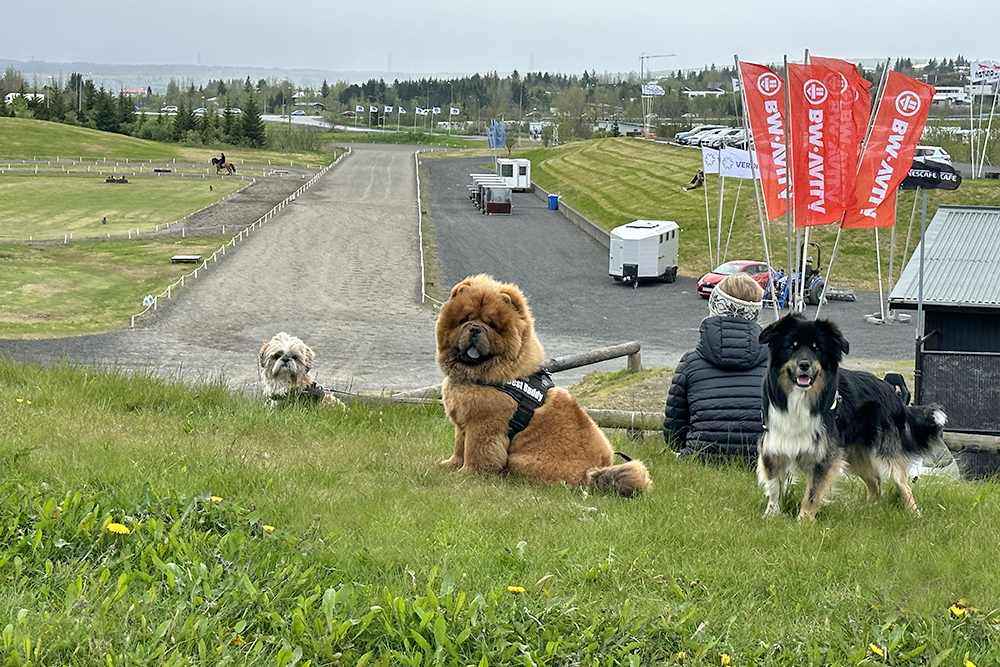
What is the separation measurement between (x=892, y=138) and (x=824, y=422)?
13.2 metres

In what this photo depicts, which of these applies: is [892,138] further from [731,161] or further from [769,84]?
[731,161]

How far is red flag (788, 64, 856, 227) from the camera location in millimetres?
15961

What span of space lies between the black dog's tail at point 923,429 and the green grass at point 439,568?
38 centimetres

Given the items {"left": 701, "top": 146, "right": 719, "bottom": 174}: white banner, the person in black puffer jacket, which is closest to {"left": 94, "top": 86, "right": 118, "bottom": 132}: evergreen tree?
{"left": 701, "top": 146, "right": 719, "bottom": 174}: white banner

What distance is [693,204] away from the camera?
5603cm

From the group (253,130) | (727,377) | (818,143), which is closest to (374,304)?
(818,143)

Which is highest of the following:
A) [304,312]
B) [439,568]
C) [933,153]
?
[933,153]

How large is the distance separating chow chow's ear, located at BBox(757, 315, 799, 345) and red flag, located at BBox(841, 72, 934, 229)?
12.3 metres

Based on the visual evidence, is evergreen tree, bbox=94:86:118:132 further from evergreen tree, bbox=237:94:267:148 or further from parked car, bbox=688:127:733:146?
parked car, bbox=688:127:733:146

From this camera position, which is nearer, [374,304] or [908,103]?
[908,103]

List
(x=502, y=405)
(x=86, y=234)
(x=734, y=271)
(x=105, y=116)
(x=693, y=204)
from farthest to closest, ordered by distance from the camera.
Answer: (x=105, y=116)
(x=693, y=204)
(x=86, y=234)
(x=734, y=271)
(x=502, y=405)

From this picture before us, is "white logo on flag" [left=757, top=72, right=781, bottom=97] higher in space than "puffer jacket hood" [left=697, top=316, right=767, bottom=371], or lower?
higher

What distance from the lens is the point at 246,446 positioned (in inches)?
300

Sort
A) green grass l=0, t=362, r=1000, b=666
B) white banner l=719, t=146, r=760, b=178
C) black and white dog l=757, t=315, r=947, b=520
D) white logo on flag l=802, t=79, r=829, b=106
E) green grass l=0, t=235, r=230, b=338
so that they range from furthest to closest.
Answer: white banner l=719, t=146, r=760, b=178 → green grass l=0, t=235, r=230, b=338 → white logo on flag l=802, t=79, r=829, b=106 → black and white dog l=757, t=315, r=947, b=520 → green grass l=0, t=362, r=1000, b=666
